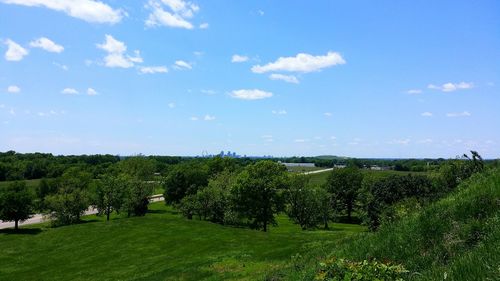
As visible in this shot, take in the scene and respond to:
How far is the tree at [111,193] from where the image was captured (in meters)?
80.5

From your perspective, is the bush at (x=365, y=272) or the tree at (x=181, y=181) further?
the tree at (x=181, y=181)

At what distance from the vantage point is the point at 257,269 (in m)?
22.9

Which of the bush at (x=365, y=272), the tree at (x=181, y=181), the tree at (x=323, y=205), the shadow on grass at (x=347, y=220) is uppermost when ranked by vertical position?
the bush at (x=365, y=272)

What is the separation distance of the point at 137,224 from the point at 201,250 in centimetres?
1799

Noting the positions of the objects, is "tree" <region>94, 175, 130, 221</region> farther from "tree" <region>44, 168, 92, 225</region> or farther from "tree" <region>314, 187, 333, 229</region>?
"tree" <region>314, 187, 333, 229</region>

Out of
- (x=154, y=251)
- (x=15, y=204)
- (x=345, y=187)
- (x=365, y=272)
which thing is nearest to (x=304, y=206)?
(x=345, y=187)

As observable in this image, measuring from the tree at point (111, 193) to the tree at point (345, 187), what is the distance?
52078 mm

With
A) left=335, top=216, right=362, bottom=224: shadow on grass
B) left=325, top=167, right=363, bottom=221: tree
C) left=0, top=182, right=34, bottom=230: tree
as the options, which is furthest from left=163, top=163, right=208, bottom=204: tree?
left=335, top=216, right=362, bottom=224: shadow on grass

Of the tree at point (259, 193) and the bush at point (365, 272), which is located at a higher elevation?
the bush at point (365, 272)

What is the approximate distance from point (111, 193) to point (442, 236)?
7813cm

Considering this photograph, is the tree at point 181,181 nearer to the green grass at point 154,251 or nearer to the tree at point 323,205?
the tree at point 323,205

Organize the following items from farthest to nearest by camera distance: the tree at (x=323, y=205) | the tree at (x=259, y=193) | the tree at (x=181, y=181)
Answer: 1. the tree at (x=181, y=181)
2. the tree at (x=323, y=205)
3. the tree at (x=259, y=193)

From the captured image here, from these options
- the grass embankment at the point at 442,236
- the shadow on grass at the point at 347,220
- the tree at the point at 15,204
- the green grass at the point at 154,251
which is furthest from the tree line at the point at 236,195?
the grass embankment at the point at 442,236

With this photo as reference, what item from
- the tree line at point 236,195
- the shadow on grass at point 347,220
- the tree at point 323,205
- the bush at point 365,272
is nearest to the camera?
the bush at point 365,272
